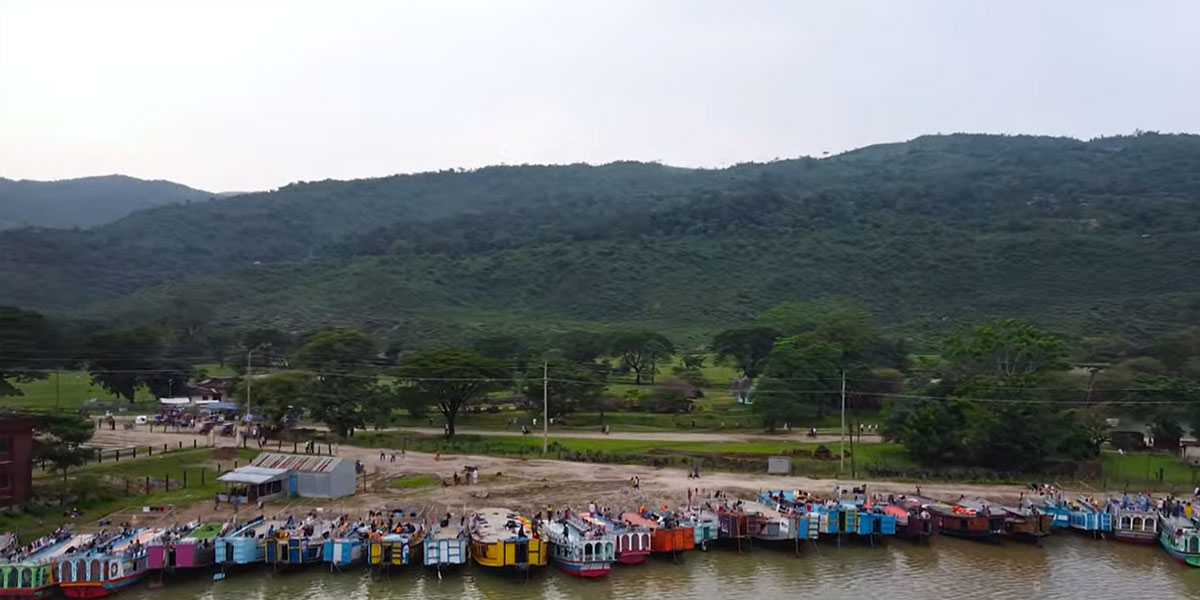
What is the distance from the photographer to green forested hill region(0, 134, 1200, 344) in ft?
405

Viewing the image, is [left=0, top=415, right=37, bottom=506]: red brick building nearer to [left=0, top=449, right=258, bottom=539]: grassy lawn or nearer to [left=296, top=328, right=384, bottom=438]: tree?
[left=0, top=449, right=258, bottom=539]: grassy lawn

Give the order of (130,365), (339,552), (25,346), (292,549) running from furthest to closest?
1. (130,365)
2. (25,346)
3. (339,552)
4. (292,549)

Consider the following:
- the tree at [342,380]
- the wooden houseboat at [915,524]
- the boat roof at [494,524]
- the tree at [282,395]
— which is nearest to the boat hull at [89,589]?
the boat roof at [494,524]

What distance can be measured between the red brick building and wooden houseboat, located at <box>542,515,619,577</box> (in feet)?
70.4

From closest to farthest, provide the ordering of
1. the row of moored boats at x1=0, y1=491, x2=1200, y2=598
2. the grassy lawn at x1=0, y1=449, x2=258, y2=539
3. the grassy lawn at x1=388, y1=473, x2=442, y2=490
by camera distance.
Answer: the row of moored boats at x1=0, y1=491, x2=1200, y2=598 → the grassy lawn at x1=0, y1=449, x2=258, y2=539 → the grassy lawn at x1=388, y1=473, x2=442, y2=490

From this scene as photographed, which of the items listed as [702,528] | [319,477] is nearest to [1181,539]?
[702,528]

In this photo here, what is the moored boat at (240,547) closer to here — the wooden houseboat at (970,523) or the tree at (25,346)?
the wooden houseboat at (970,523)

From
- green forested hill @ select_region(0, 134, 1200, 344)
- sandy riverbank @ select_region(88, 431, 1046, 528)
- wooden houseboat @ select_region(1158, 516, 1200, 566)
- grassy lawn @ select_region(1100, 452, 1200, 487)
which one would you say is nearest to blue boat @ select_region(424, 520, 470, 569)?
sandy riverbank @ select_region(88, 431, 1046, 528)

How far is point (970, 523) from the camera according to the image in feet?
136

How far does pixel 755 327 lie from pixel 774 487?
46518mm

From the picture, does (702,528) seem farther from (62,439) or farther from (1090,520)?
(62,439)

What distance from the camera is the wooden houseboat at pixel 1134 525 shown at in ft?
137

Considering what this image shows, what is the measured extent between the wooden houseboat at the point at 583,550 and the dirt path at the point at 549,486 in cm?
617

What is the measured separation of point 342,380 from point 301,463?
67.1 feet
